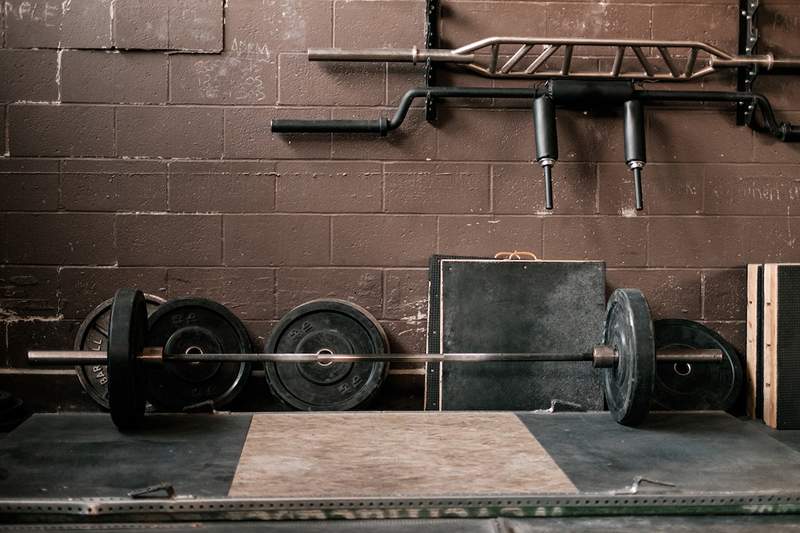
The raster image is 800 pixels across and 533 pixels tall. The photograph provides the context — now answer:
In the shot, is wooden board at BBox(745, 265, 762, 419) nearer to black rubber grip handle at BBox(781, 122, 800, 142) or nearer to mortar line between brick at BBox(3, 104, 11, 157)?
black rubber grip handle at BBox(781, 122, 800, 142)

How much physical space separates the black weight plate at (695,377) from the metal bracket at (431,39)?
1209mm

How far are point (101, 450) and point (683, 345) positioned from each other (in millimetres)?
2095

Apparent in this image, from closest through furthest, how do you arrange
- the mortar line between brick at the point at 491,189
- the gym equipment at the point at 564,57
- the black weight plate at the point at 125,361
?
the black weight plate at the point at 125,361 < the gym equipment at the point at 564,57 < the mortar line between brick at the point at 491,189

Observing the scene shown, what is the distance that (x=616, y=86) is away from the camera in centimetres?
282

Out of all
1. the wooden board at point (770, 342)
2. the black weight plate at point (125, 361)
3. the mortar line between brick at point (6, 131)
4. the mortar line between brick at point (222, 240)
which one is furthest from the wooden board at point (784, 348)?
the mortar line between brick at point (6, 131)

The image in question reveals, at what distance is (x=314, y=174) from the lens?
2910 millimetres

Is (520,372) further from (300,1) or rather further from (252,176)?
(300,1)

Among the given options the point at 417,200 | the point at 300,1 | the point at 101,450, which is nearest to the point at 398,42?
the point at 300,1

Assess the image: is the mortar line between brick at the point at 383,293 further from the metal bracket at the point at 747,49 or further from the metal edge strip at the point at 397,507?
the metal bracket at the point at 747,49

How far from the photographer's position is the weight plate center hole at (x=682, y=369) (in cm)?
287

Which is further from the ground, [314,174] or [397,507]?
[314,174]

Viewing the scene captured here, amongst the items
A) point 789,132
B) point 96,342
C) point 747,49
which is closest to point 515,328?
point 789,132

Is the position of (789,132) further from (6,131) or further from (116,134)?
(6,131)

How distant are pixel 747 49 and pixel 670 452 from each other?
166 centimetres
